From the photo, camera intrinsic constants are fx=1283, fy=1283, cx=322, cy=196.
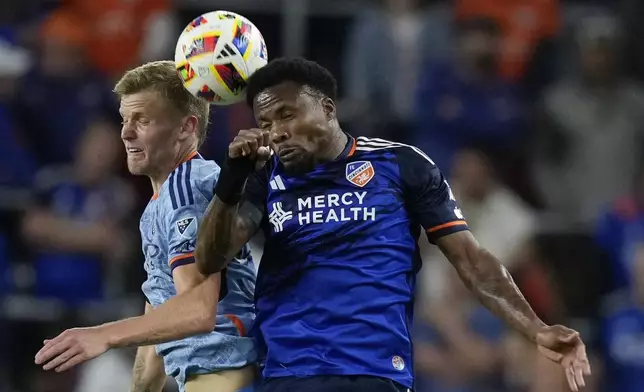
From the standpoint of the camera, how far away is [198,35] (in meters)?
5.52

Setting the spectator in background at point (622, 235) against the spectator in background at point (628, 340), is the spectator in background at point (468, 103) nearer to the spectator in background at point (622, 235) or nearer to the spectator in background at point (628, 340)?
the spectator in background at point (622, 235)

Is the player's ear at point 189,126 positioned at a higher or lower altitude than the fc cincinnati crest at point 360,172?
higher

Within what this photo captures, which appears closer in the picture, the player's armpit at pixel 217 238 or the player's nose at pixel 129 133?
the player's armpit at pixel 217 238

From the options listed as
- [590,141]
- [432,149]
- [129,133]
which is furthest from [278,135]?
[590,141]

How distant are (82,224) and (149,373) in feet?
13.6

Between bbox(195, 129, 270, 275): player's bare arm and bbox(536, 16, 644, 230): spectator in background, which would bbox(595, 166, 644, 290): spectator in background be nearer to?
bbox(536, 16, 644, 230): spectator in background

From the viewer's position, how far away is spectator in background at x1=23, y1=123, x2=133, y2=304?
9906 millimetres

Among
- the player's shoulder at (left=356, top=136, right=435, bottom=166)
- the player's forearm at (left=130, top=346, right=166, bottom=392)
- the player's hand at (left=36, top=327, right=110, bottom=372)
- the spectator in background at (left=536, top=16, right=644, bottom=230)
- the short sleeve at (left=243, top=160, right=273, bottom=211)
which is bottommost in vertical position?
the spectator in background at (left=536, top=16, right=644, bottom=230)

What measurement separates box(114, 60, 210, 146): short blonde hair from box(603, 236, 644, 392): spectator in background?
5165 millimetres

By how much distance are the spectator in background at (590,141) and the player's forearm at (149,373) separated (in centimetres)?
544

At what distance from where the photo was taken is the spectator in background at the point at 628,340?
9828 mm

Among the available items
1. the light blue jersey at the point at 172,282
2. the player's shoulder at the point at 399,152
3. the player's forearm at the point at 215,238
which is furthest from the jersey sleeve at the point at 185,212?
the player's shoulder at the point at 399,152

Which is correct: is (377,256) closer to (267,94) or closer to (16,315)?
(267,94)

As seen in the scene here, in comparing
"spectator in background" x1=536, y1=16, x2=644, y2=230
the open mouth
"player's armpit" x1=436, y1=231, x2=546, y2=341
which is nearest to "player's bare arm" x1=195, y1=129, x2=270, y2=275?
the open mouth
